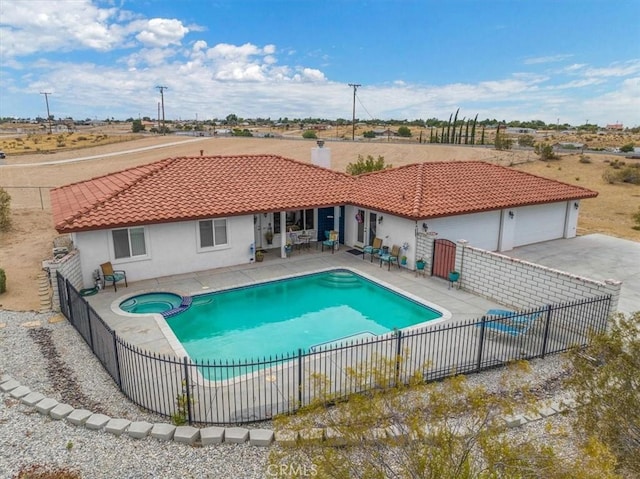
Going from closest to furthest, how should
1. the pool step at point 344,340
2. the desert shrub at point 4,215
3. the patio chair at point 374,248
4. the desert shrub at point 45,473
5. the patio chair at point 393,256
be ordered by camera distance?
the desert shrub at point 45,473, the pool step at point 344,340, the patio chair at point 393,256, the patio chair at point 374,248, the desert shrub at point 4,215

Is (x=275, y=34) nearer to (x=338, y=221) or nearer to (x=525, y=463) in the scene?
(x=338, y=221)

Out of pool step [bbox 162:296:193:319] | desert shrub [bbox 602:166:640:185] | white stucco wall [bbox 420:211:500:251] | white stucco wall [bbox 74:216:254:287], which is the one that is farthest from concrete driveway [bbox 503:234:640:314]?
desert shrub [bbox 602:166:640:185]

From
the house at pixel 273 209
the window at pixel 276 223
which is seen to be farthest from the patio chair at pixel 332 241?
the window at pixel 276 223

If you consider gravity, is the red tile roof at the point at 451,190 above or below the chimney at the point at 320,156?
below

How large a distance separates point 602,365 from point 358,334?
8.57 metres

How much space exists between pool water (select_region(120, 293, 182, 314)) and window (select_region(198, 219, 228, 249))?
3401mm

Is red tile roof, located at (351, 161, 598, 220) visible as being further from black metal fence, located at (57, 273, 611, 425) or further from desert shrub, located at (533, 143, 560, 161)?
desert shrub, located at (533, 143, 560, 161)

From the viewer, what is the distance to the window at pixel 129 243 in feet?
62.1

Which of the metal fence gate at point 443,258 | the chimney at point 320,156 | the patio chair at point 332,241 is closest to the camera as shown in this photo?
the metal fence gate at point 443,258

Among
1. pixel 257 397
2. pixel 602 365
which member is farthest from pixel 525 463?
pixel 257 397

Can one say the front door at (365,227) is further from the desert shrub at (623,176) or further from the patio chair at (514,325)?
the desert shrub at (623,176)

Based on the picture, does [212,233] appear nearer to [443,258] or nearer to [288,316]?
[288,316]

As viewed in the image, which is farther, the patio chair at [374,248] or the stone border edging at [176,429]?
the patio chair at [374,248]

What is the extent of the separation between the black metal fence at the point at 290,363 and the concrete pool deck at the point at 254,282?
1.31 metres
